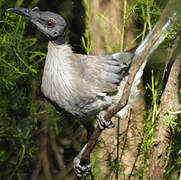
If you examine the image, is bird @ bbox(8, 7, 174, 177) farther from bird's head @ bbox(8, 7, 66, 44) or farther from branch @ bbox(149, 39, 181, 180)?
branch @ bbox(149, 39, 181, 180)

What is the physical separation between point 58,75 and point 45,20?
0.27m

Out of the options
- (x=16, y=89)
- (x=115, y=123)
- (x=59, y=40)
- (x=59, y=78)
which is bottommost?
(x=115, y=123)

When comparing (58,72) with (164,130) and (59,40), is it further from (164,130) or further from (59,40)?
(164,130)

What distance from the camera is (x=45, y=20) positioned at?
156 cm

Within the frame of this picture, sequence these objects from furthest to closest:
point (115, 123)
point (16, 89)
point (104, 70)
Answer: point (16, 89), point (115, 123), point (104, 70)

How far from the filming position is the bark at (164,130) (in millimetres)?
1576

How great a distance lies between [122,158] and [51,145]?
104cm

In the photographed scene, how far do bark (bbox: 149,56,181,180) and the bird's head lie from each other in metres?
0.58

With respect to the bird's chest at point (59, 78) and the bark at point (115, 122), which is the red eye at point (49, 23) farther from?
the bark at point (115, 122)

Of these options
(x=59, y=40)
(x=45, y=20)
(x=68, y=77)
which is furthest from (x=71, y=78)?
(x=45, y=20)

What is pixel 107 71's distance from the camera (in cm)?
176

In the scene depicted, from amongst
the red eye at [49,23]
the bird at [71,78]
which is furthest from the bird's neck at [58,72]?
the red eye at [49,23]

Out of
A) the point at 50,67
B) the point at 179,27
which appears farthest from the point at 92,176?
the point at 179,27

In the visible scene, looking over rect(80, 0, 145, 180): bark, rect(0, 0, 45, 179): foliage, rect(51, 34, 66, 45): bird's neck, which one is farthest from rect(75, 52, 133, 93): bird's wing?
rect(0, 0, 45, 179): foliage
